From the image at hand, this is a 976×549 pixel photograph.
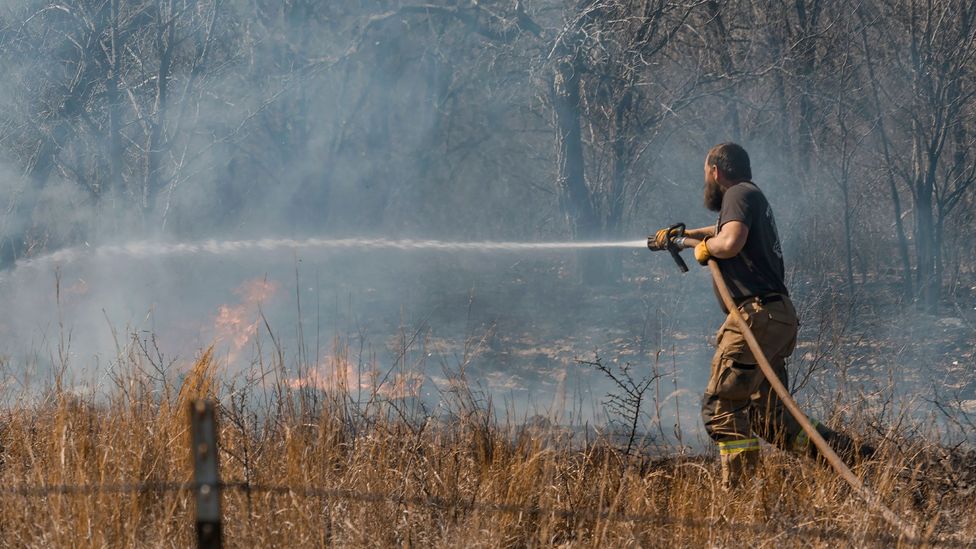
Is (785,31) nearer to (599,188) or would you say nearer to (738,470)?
(599,188)

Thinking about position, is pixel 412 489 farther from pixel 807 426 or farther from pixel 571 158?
pixel 571 158

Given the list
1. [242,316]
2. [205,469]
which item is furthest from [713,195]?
[242,316]

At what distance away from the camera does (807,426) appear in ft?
13.3

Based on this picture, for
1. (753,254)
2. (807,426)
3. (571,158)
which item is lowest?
(807,426)

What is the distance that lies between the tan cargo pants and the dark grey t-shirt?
8 cm

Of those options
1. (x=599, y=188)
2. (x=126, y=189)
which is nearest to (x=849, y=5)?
(x=599, y=188)

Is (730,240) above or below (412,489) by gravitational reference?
above

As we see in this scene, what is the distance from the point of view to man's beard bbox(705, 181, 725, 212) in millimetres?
4719

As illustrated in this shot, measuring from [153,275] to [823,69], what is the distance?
893cm

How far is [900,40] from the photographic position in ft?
36.7

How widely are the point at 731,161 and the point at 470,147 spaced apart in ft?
34.9

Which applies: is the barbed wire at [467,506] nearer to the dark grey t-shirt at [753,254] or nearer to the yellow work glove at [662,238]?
the dark grey t-shirt at [753,254]

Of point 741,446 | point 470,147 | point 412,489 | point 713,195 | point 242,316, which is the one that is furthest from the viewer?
point 470,147

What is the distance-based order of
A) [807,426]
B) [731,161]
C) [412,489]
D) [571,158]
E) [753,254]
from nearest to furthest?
[412,489] < [807,426] < [753,254] < [731,161] < [571,158]
